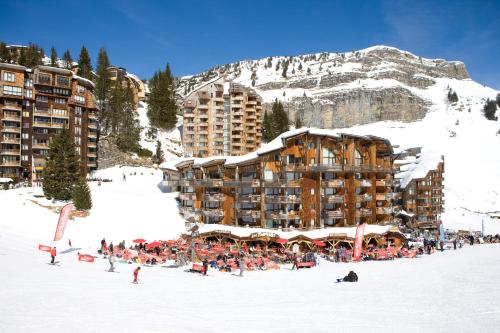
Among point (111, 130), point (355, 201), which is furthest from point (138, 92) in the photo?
point (355, 201)

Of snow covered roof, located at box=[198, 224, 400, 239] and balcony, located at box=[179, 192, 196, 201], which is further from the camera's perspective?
balcony, located at box=[179, 192, 196, 201]

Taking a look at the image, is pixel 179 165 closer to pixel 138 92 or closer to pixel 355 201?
pixel 355 201

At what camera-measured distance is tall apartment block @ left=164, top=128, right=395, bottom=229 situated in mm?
56375

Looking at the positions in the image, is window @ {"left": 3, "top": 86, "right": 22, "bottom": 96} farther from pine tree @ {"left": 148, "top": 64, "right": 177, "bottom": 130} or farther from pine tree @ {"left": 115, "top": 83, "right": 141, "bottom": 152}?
pine tree @ {"left": 148, "top": 64, "right": 177, "bottom": 130}

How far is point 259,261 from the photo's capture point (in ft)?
133

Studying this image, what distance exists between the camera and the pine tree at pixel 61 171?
57.2 m

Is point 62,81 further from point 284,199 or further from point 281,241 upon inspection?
point 281,241

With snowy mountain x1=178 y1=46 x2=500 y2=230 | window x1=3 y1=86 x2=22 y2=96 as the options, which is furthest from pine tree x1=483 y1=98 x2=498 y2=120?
window x1=3 y1=86 x2=22 y2=96

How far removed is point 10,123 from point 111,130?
1089 inches

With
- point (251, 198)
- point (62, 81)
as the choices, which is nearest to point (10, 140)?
point (62, 81)

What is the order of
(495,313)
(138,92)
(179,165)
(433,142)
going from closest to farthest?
(495,313) → (179,165) → (138,92) → (433,142)

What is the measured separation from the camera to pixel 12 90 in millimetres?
73688

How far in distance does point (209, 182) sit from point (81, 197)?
58.8 feet

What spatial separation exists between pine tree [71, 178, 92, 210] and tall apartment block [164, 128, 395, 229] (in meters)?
14.6
